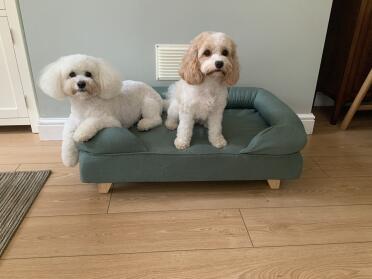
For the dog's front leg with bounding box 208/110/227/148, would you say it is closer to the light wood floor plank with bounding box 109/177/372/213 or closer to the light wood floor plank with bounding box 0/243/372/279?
the light wood floor plank with bounding box 109/177/372/213

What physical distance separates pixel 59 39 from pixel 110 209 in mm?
1208

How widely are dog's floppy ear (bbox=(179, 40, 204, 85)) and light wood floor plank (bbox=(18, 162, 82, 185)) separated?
2.92 feet

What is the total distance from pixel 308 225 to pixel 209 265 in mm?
557

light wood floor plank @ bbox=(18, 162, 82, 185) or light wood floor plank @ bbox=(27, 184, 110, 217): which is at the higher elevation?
light wood floor plank @ bbox=(27, 184, 110, 217)

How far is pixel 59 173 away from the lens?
5.97 feet

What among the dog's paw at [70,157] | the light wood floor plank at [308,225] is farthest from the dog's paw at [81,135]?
the light wood floor plank at [308,225]

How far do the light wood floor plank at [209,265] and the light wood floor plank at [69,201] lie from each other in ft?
1.01

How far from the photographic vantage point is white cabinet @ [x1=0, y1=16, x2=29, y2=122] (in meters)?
1.97

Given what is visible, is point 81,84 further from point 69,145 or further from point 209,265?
point 209,265


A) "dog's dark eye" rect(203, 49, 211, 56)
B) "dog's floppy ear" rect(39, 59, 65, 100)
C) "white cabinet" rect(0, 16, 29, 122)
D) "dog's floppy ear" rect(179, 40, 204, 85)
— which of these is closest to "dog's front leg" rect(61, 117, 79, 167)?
"dog's floppy ear" rect(39, 59, 65, 100)

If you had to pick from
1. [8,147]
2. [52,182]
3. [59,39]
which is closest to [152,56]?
[59,39]

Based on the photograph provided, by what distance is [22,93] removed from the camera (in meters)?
2.14

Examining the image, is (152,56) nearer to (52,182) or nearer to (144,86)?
(144,86)

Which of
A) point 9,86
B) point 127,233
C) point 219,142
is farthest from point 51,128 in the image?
point 219,142
